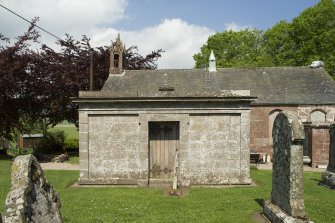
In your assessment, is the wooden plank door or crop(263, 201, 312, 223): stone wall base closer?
crop(263, 201, 312, 223): stone wall base

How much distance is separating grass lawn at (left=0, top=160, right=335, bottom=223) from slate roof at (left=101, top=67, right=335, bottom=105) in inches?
421

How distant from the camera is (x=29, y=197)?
4852 millimetres

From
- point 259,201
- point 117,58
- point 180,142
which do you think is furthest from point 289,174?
point 117,58

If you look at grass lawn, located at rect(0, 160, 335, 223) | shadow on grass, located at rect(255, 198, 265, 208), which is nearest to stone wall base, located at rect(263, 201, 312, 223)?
grass lawn, located at rect(0, 160, 335, 223)

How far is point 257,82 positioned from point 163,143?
Result: 14.3 metres

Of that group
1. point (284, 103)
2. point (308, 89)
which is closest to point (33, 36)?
point (284, 103)

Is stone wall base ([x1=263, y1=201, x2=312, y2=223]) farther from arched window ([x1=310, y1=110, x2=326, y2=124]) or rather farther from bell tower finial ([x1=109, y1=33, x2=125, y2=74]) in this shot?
arched window ([x1=310, y1=110, x2=326, y2=124])

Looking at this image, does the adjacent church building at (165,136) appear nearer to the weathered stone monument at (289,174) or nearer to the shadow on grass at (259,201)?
the shadow on grass at (259,201)

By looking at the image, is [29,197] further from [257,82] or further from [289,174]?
[257,82]

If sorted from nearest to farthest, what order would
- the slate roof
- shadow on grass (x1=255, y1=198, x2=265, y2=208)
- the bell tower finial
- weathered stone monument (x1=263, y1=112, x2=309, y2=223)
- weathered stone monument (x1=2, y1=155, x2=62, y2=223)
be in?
weathered stone monument (x1=2, y1=155, x2=62, y2=223) → weathered stone monument (x1=263, y1=112, x2=309, y2=223) → shadow on grass (x1=255, y1=198, x2=265, y2=208) → the bell tower finial → the slate roof

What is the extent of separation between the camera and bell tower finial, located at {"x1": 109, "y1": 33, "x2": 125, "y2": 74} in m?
22.9

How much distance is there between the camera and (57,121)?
26.9 m

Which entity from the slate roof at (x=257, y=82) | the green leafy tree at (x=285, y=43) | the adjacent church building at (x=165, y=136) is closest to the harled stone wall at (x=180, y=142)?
the adjacent church building at (x=165, y=136)

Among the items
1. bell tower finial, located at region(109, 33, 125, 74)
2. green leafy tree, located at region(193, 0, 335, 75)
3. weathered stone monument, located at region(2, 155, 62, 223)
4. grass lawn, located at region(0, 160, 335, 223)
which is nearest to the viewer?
weathered stone monument, located at region(2, 155, 62, 223)
